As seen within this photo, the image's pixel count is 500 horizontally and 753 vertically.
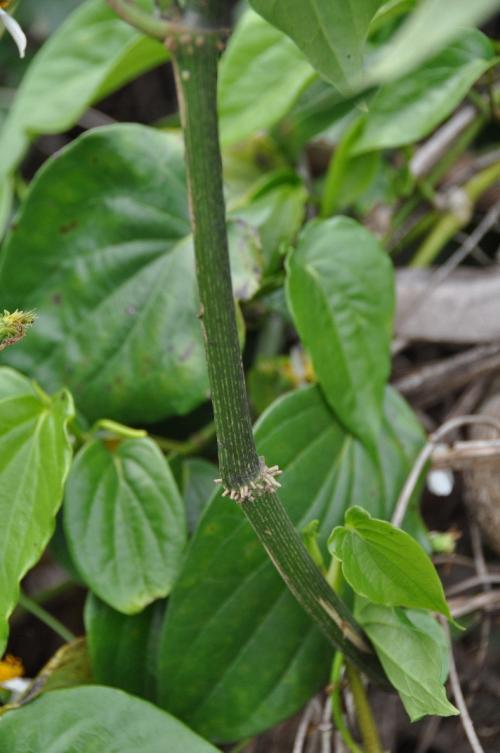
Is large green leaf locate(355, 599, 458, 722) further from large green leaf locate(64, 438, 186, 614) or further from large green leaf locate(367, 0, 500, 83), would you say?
large green leaf locate(367, 0, 500, 83)

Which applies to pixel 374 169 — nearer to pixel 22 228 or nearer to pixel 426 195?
pixel 426 195

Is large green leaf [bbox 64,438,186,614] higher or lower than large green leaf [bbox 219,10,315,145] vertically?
lower

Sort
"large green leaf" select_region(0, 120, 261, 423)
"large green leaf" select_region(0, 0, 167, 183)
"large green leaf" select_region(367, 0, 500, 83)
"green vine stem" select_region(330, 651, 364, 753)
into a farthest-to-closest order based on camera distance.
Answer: "large green leaf" select_region(0, 0, 167, 183)
"large green leaf" select_region(0, 120, 261, 423)
"green vine stem" select_region(330, 651, 364, 753)
"large green leaf" select_region(367, 0, 500, 83)

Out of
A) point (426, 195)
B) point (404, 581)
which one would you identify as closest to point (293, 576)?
point (404, 581)

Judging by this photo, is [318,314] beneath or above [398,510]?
above

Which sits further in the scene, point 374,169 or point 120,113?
point 120,113

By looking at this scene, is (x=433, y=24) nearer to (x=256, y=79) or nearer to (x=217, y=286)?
(x=217, y=286)

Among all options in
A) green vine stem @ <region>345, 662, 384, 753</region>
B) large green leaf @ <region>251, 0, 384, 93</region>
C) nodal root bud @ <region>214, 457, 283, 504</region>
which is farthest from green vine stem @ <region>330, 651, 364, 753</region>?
large green leaf @ <region>251, 0, 384, 93</region>
